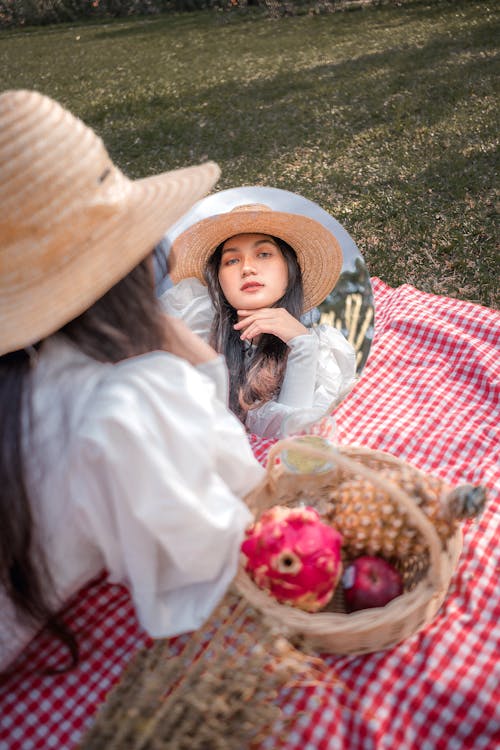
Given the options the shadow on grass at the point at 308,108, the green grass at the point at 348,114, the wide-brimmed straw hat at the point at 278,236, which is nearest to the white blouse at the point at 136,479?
the wide-brimmed straw hat at the point at 278,236

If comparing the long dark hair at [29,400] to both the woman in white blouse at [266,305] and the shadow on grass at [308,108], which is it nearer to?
the woman in white blouse at [266,305]

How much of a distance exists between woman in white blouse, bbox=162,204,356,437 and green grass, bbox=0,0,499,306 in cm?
104

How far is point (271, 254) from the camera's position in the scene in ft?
8.59

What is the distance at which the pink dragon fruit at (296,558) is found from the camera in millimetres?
1557

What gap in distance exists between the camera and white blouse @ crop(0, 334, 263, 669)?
1194mm

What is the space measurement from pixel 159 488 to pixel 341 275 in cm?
171

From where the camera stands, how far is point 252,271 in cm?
254

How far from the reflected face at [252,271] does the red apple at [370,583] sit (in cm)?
123

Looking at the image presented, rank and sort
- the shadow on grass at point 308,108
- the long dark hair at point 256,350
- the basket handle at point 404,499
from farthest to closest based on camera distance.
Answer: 1. the shadow on grass at point 308,108
2. the long dark hair at point 256,350
3. the basket handle at point 404,499

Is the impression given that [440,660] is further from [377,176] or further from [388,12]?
[388,12]

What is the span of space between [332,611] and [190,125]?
227 inches

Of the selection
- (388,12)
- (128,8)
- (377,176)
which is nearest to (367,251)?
(377,176)

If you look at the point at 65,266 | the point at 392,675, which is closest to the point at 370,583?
the point at 392,675

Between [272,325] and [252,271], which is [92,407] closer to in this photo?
[272,325]
